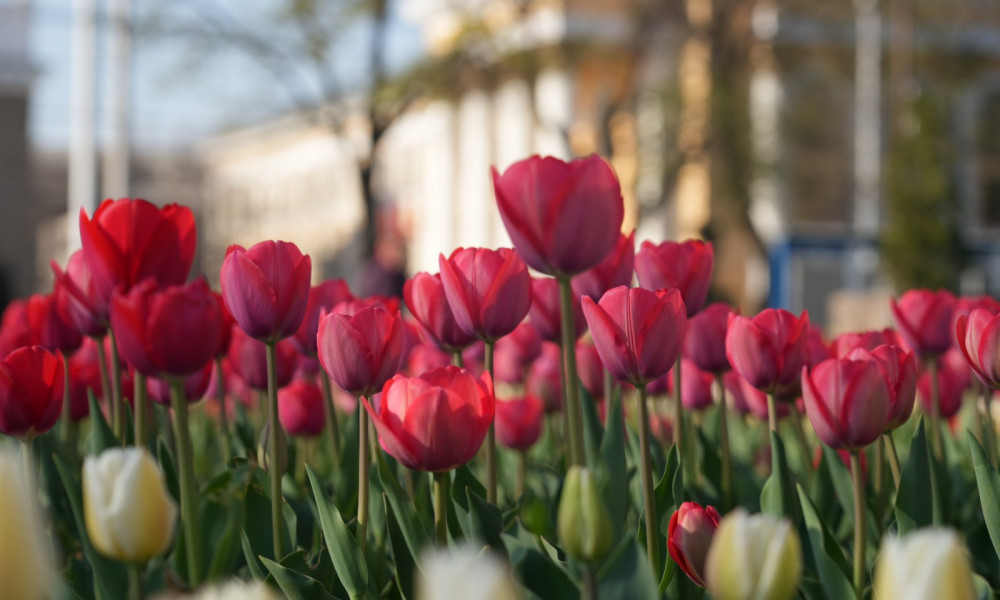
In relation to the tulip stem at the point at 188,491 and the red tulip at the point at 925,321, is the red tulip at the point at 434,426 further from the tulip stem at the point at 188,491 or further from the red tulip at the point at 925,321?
the red tulip at the point at 925,321

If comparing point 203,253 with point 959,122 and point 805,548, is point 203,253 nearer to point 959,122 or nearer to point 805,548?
point 959,122

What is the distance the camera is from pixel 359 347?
105 centimetres

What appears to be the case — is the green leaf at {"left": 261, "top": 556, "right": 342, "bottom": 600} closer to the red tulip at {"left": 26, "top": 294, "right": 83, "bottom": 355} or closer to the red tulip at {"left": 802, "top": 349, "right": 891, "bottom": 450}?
the red tulip at {"left": 802, "top": 349, "right": 891, "bottom": 450}

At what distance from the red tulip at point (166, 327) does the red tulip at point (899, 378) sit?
54 centimetres

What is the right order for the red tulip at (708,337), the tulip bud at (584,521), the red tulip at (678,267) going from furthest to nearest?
the red tulip at (708,337), the red tulip at (678,267), the tulip bud at (584,521)

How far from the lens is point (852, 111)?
962 inches

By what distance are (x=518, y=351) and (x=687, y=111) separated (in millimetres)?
16148

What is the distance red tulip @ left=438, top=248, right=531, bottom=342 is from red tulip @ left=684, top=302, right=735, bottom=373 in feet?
1.15

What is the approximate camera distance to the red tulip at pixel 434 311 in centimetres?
120

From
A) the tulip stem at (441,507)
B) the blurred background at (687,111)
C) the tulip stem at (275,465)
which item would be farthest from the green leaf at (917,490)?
the blurred background at (687,111)

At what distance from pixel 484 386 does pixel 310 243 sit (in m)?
41.0

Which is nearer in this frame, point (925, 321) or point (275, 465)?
point (275, 465)

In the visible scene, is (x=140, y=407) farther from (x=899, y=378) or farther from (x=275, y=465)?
(x=899, y=378)

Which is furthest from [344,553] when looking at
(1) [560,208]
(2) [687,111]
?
(2) [687,111]
